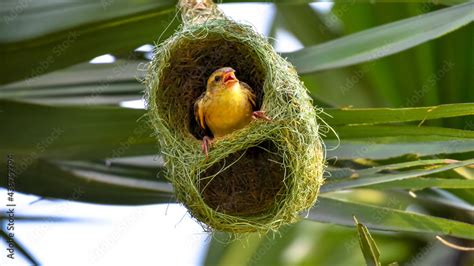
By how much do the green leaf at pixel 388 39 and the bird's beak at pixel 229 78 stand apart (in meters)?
0.22

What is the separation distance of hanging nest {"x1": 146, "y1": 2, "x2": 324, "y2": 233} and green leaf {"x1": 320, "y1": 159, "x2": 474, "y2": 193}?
0.45ft

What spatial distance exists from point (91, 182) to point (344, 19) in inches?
50.5

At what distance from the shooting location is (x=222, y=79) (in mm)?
2666

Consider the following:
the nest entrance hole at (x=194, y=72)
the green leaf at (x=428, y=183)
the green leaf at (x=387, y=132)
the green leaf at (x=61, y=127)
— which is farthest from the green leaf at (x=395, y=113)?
the green leaf at (x=61, y=127)

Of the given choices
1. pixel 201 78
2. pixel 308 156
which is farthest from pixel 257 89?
pixel 308 156

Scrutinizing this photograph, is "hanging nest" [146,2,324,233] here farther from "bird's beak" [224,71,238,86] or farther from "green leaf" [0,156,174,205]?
"green leaf" [0,156,174,205]

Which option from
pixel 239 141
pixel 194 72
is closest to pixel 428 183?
pixel 239 141

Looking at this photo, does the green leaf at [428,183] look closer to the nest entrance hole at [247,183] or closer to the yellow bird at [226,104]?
the nest entrance hole at [247,183]

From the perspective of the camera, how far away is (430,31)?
106 inches

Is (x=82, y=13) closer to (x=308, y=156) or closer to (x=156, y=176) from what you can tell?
(x=156, y=176)

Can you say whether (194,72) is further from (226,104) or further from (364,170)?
(364,170)

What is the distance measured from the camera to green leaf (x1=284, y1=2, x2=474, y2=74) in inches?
106

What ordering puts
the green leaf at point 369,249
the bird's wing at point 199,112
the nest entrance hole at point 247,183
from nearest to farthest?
1. the green leaf at point 369,249
2. the nest entrance hole at point 247,183
3. the bird's wing at point 199,112

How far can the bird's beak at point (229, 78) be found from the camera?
2.63 m
